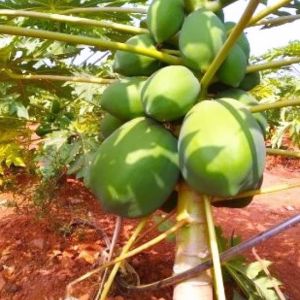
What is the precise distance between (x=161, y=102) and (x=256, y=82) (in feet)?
1.28

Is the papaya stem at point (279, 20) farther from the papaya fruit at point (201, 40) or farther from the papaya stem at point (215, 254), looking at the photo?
the papaya stem at point (215, 254)

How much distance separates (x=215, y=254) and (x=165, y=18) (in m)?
0.65

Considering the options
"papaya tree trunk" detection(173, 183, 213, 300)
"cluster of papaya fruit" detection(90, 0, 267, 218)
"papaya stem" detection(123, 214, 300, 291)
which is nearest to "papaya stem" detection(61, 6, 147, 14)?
"cluster of papaya fruit" detection(90, 0, 267, 218)

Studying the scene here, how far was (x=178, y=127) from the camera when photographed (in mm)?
1343

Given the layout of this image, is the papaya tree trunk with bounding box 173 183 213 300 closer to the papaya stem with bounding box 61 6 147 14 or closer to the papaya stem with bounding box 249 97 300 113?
the papaya stem with bounding box 249 97 300 113

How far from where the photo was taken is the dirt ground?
6.91ft

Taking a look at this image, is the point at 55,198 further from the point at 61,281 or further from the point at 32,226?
the point at 61,281

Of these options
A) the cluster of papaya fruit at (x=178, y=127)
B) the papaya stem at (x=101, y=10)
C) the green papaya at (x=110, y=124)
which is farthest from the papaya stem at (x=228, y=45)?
the papaya stem at (x=101, y=10)

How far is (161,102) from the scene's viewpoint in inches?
47.9

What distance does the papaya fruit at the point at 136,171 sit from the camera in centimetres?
119

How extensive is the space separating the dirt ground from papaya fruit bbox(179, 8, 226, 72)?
3.46 feet

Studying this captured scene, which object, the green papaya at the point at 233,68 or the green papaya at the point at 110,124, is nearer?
the green papaya at the point at 233,68

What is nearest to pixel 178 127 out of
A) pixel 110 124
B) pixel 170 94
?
pixel 170 94

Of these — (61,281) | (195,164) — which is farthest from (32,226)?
(195,164)
